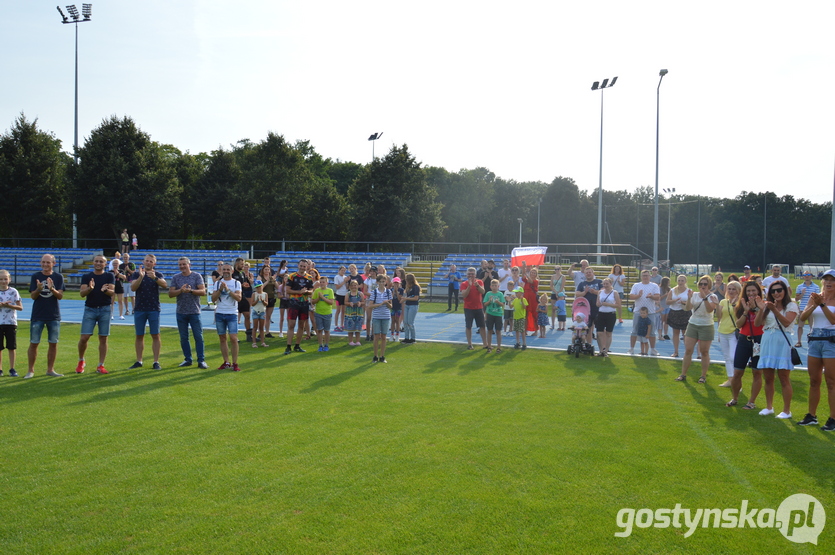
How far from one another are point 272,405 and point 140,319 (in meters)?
3.78

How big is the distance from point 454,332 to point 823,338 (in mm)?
10345

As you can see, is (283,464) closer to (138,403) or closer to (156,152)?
(138,403)

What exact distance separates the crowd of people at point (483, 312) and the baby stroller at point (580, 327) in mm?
152

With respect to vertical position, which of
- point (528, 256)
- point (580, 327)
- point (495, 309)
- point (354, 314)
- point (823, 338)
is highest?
point (528, 256)

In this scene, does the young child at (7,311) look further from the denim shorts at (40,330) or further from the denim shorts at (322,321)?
the denim shorts at (322,321)

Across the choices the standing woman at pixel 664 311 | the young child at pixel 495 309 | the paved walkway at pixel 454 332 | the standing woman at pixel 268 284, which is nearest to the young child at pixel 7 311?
the standing woman at pixel 268 284

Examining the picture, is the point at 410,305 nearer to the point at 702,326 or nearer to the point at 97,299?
the point at 702,326

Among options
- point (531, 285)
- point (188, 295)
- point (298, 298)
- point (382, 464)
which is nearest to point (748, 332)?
point (382, 464)

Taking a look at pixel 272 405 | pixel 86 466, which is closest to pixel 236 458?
pixel 86 466

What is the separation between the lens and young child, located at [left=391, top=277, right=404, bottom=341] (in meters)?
14.5

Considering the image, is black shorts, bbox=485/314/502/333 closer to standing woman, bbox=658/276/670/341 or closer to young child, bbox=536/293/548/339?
young child, bbox=536/293/548/339

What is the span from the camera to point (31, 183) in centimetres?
4294

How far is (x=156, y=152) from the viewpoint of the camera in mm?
44312

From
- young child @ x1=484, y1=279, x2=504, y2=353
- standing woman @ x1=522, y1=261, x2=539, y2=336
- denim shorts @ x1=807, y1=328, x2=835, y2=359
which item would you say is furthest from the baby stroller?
denim shorts @ x1=807, y1=328, x2=835, y2=359
